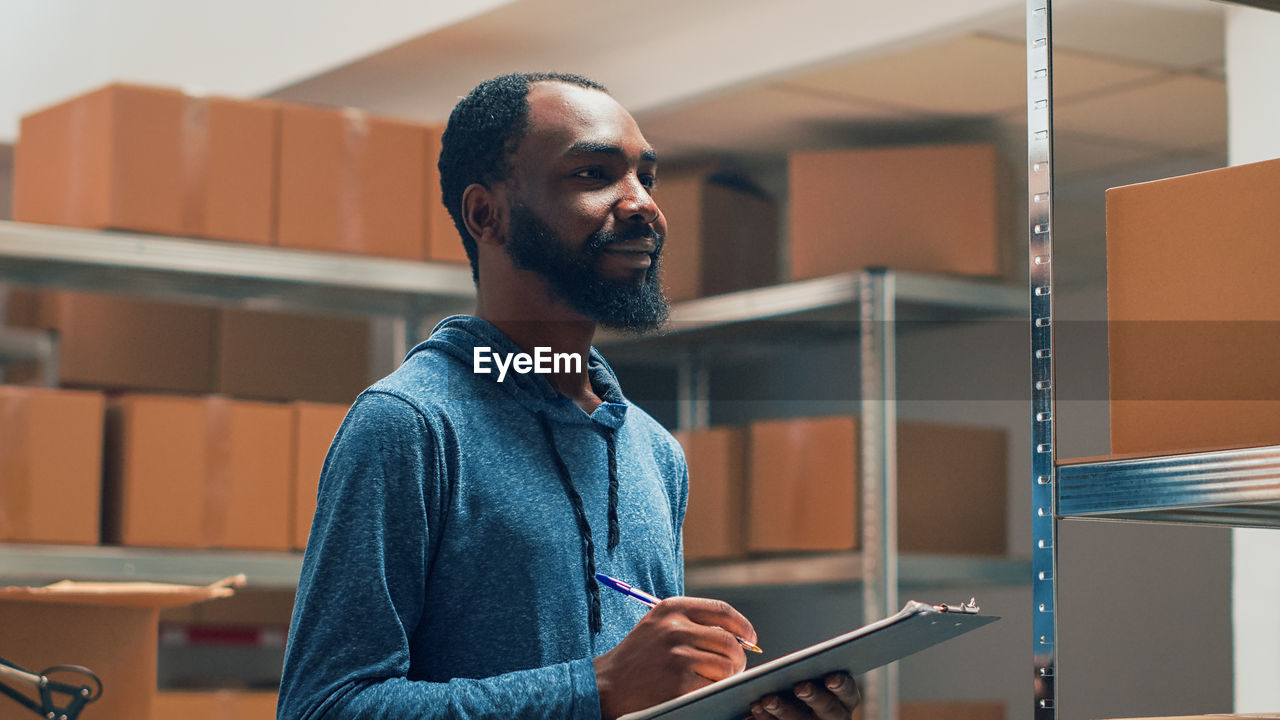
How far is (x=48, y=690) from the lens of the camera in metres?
1.83

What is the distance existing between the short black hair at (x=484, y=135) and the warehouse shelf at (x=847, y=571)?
2235 mm

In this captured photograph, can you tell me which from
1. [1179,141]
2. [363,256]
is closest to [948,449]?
[1179,141]

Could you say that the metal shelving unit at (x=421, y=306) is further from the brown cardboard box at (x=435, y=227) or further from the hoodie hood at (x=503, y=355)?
the hoodie hood at (x=503, y=355)

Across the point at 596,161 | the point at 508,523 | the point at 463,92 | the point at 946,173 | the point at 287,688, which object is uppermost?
the point at 463,92

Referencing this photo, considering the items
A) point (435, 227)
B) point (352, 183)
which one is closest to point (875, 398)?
point (435, 227)

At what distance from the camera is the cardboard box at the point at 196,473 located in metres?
3.20

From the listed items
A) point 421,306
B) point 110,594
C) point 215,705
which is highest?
point 421,306

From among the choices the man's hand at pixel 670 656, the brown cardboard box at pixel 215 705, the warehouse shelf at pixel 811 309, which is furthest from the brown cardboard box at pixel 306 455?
the man's hand at pixel 670 656

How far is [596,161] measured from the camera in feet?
4.64

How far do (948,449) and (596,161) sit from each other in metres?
2.57

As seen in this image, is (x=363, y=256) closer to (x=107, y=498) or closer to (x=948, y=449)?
(x=107, y=498)

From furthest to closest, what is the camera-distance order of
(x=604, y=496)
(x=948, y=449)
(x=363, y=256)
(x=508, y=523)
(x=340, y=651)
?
(x=948, y=449) → (x=363, y=256) → (x=604, y=496) → (x=508, y=523) → (x=340, y=651)

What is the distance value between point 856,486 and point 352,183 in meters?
1.32

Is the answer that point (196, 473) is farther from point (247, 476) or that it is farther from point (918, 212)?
point (918, 212)
